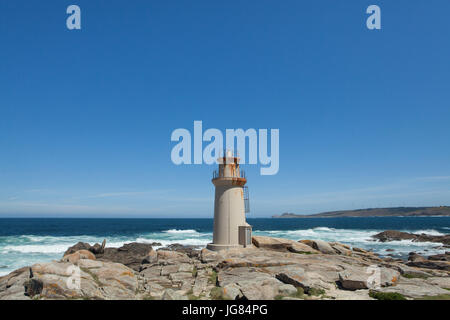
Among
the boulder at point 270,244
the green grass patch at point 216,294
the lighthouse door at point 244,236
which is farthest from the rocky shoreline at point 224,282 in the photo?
the boulder at point 270,244

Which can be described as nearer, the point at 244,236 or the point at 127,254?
the point at 244,236

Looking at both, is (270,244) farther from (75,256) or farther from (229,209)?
(75,256)

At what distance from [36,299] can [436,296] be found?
13.4m

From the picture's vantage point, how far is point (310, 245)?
64.7ft

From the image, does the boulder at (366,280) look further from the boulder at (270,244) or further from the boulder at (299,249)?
the boulder at (270,244)

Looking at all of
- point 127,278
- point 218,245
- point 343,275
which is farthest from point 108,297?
point 343,275

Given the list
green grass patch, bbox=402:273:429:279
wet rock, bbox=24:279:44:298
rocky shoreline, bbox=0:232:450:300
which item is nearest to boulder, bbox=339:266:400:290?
rocky shoreline, bbox=0:232:450:300

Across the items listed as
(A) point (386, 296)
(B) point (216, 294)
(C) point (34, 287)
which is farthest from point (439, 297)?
(C) point (34, 287)

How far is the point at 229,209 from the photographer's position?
16.4 m

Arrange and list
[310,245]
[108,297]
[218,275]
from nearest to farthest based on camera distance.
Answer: [108,297], [218,275], [310,245]

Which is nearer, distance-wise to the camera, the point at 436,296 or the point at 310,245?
the point at 436,296

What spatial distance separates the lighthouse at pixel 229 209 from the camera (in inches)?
641
